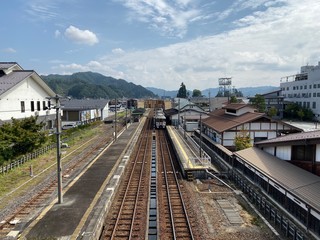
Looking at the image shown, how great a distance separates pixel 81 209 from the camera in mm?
13148

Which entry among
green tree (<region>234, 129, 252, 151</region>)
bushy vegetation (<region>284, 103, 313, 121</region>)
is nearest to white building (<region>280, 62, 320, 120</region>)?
bushy vegetation (<region>284, 103, 313, 121</region>)

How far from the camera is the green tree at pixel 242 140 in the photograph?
87.0 ft

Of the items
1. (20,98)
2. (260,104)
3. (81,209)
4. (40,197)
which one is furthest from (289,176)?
(260,104)

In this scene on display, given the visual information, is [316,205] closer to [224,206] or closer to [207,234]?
[207,234]

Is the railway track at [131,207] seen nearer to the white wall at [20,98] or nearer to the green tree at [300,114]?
the white wall at [20,98]

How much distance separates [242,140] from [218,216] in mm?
14400

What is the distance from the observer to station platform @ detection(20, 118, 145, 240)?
1087cm

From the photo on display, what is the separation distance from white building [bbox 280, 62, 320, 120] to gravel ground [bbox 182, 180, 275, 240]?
172ft

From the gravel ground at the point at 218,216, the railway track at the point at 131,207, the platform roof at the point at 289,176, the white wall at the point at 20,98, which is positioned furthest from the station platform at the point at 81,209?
the white wall at the point at 20,98

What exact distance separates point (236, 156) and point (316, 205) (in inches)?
389

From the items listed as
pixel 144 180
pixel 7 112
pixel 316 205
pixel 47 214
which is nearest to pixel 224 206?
pixel 316 205

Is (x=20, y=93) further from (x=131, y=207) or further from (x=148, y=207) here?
(x=148, y=207)

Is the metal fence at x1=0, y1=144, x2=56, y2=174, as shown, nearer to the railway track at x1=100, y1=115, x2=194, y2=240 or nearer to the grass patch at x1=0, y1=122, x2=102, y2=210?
the grass patch at x1=0, y1=122, x2=102, y2=210

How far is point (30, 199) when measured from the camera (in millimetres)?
15117
